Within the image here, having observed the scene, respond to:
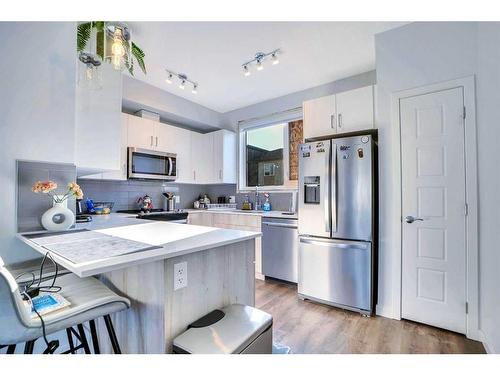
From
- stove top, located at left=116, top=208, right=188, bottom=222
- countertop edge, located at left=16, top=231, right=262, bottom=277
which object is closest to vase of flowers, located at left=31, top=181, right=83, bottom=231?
countertop edge, located at left=16, top=231, right=262, bottom=277

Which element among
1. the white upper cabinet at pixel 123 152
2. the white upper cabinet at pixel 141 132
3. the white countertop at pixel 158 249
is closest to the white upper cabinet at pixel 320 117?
the white countertop at pixel 158 249

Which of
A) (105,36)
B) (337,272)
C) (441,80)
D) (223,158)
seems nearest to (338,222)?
(337,272)

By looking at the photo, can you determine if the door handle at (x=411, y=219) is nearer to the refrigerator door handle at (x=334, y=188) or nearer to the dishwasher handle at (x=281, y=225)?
the refrigerator door handle at (x=334, y=188)

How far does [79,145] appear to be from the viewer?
1.73 metres

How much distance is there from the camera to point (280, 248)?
2.96 metres

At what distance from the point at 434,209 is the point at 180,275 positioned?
211 centimetres

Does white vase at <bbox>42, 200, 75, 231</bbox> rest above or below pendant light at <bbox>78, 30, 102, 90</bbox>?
below

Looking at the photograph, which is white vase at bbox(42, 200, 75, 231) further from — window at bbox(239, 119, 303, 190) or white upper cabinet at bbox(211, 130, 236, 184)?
window at bbox(239, 119, 303, 190)

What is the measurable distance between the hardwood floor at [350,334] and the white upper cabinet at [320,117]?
187cm

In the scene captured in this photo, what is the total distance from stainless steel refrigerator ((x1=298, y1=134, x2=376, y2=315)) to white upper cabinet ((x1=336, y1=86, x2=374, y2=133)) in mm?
237

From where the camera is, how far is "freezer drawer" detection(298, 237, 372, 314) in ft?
7.25

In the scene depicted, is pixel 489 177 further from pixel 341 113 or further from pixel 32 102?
pixel 32 102

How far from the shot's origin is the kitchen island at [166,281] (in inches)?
37.6
